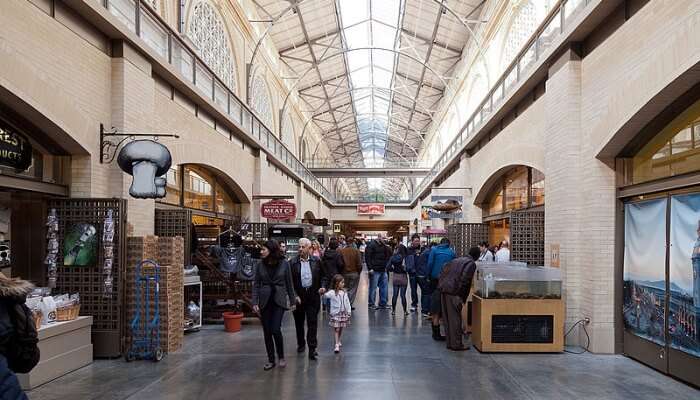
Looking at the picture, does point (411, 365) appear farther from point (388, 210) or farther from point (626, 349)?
point (388, 210)

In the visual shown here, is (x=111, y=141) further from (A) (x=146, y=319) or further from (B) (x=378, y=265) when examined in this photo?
(B) (x=378, y=265)

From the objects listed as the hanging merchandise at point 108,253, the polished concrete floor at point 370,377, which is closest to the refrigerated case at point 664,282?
the polished concrete floor at point 370,377

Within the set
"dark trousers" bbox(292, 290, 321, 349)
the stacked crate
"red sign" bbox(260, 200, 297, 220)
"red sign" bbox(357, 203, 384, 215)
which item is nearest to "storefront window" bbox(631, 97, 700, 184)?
"dark trousers" bbox(292, 290, 321, 349)

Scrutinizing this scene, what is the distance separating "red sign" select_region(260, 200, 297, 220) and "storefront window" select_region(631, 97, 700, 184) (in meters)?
9.80

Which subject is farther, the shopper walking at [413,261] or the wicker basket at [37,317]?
the shopper walking at [413,261]

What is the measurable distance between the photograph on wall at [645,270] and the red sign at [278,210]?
9666 millimetres

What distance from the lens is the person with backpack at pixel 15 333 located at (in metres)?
3.23

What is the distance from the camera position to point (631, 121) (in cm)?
663

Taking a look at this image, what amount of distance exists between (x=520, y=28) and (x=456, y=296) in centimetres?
1071

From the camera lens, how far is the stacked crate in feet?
→ 24.1

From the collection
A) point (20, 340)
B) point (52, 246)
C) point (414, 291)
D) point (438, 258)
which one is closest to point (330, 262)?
point (438, 258)

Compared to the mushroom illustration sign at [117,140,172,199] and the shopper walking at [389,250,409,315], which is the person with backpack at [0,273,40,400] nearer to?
the mushroom illustration sign at [117,140,172,199]

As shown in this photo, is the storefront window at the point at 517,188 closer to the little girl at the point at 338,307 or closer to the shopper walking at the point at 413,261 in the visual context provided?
the shopper walking at the point at 413,261

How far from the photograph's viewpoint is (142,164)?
733cm
